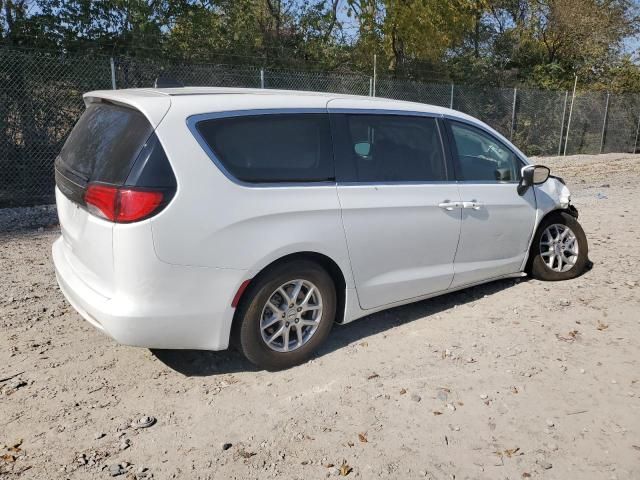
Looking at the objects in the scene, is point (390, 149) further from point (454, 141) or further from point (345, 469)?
point (345, 469)

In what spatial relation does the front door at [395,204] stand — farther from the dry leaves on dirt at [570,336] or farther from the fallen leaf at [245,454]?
the fallen leaf at [245,454]

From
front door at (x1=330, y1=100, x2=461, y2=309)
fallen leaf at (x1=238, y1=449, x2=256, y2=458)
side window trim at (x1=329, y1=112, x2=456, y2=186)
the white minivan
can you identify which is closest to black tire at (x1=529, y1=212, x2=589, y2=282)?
the white minivan

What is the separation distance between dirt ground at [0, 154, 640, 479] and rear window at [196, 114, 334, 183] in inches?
50.3

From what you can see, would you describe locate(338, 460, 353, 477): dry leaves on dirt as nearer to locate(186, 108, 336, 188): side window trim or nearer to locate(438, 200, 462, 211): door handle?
locate(186, 108, 336, 188): side window trim

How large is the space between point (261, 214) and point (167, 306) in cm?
74

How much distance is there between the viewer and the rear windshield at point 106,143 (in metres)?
3.04

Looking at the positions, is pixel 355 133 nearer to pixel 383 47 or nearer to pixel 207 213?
pixel 207 213

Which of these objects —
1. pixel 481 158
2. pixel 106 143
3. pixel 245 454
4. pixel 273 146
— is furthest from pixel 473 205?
pixel 106 143

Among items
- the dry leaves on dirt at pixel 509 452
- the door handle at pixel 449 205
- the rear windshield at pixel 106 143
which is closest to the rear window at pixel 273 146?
the rear windshield at pixel 106 143

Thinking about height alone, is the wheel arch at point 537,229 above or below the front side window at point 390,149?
below

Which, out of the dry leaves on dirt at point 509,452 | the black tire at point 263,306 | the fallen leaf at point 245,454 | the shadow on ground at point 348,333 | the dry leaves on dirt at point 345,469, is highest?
the black tire at point 263,306

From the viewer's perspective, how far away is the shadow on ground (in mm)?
3660

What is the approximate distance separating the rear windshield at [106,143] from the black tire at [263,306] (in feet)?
3.30

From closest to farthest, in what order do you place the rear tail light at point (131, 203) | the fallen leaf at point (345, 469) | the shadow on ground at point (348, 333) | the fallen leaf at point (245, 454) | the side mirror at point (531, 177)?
1. the fallen leaf at point (345, 469)
2. the fallen leaf at point (245, 454)
3. the rear tail light at point (131, 203)
4. the shadow on ground at point (348, 333)
5. the side mirror at point (531, 177)
